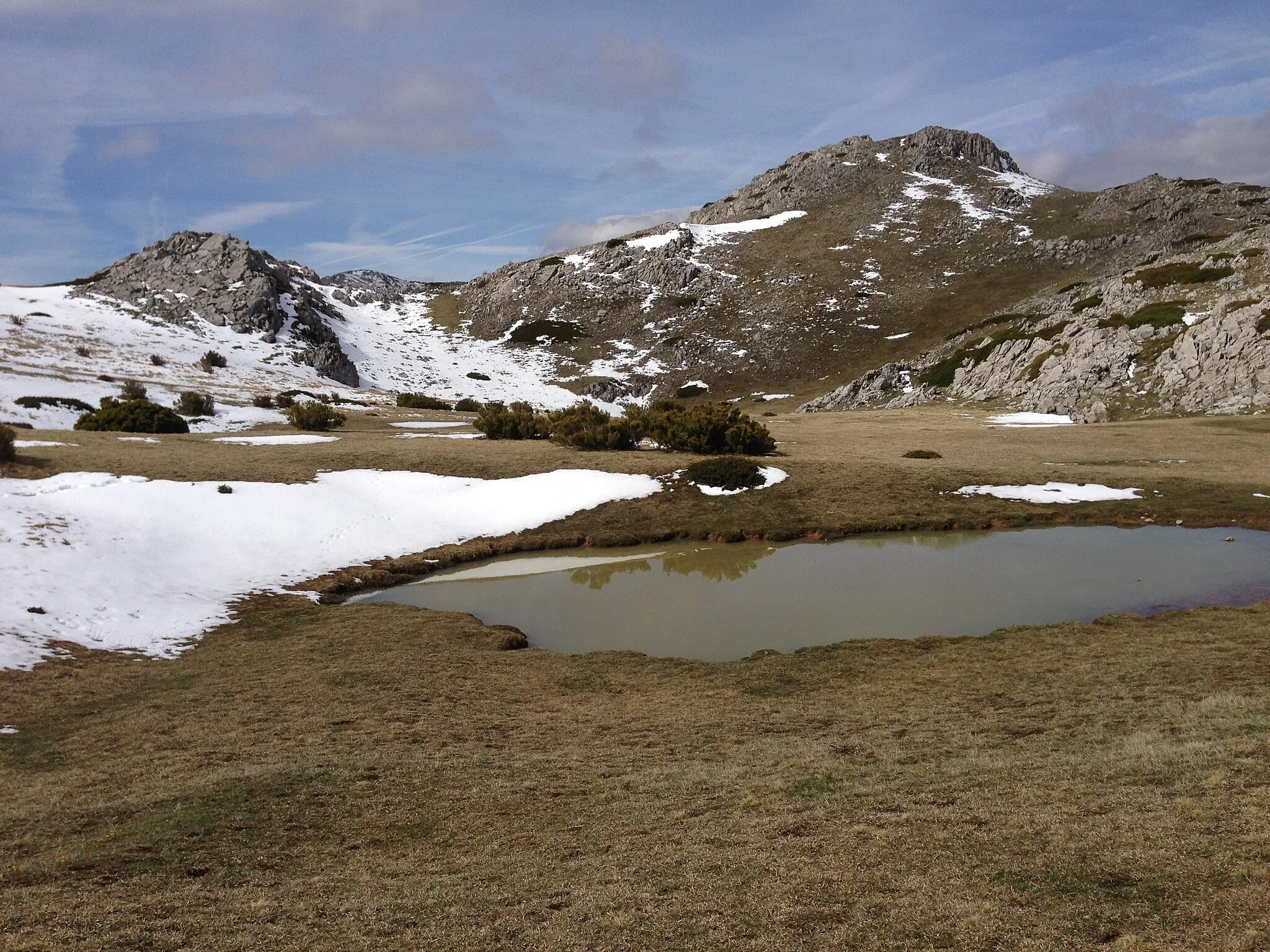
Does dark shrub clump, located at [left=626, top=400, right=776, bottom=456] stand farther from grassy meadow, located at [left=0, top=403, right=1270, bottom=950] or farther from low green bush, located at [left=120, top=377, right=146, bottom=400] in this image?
low green bush, located at [left=120, top=377, right=146, bottom=400]

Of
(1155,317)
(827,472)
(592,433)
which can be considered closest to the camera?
(827,472)

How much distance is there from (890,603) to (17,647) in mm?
21366

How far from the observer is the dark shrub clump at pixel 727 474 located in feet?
111

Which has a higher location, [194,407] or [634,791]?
[194,407]

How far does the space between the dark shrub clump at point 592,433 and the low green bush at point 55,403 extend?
31.6 m

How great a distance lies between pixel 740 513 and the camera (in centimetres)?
3122

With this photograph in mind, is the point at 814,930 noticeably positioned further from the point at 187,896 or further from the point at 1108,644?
the point at 1108,644

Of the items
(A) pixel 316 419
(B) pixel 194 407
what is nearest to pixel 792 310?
(A) pixel 316 419

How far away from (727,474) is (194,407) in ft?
133

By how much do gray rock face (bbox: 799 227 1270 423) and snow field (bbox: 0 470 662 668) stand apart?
155ft

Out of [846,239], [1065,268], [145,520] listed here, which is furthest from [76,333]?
[1065,268]

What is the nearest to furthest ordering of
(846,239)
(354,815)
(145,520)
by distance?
(354,815)
(145,520)
(846,239)

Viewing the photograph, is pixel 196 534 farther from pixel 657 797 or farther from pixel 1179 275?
pixel 1179 275

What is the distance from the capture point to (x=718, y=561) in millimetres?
26891
